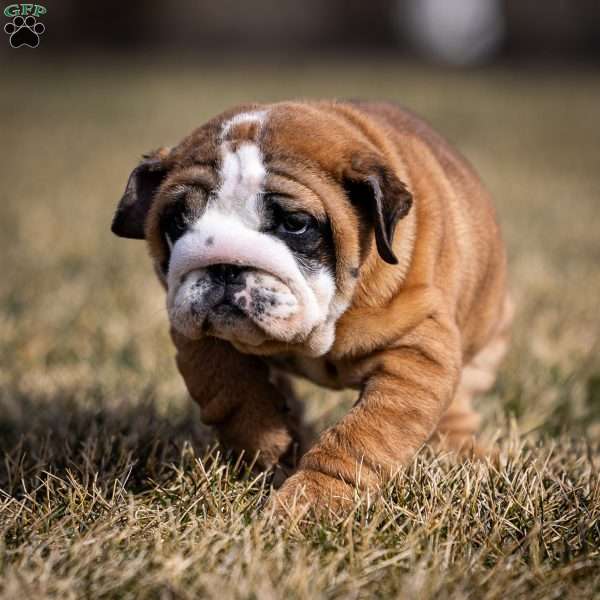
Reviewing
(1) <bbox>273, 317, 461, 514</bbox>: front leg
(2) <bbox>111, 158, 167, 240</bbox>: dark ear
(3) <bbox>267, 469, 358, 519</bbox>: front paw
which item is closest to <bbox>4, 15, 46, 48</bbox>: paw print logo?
(2) <bbox>111, 158, 167, 240</bbox>: dark ear

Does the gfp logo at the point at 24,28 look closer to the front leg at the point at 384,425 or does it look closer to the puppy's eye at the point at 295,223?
the puppy's eye at the point at 295,223

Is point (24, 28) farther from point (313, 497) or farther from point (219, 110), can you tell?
point (219, 110)

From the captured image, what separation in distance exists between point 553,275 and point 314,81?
15632 millimetres

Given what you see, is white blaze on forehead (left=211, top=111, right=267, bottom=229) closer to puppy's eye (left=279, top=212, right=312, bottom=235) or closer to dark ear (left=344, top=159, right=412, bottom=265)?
puppy's eye (left=279, top=212, right=312, bottom=235)

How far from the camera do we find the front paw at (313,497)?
2.43 meters

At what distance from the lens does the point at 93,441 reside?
3.09 meters

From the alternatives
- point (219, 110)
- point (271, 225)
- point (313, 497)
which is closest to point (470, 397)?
point (313, 497)

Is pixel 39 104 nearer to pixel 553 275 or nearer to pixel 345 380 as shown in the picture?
pixel 553 275

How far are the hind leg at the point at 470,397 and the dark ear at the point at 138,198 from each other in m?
1.31

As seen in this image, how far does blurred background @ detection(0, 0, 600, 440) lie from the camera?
13.6 ft

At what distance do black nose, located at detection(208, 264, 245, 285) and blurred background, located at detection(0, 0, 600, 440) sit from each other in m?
1.09

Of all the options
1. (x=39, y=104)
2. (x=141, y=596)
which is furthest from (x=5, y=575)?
(x=39, y=104)

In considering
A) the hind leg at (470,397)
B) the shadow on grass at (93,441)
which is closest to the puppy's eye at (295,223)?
the shadow on grass at (93,441)

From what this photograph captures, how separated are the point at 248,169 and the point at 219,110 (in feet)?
45.5
